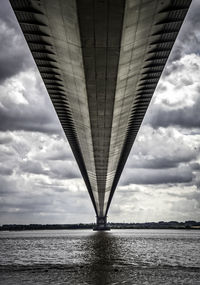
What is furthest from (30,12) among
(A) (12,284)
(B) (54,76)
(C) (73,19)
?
(A) (12,284)

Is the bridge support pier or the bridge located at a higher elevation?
the bridge support pier

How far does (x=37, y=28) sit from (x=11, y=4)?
2.31 m

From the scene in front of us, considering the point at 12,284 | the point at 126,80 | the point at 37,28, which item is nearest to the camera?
the point at 12,284

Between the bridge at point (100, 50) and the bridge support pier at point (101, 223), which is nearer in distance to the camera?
the bridge at point (100, 50)

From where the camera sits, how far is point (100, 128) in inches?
1336

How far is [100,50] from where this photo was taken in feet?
62.9

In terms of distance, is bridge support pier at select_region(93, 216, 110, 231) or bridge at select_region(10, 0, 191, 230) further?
bridge support pier at select_region(93, 216, 110, 231)

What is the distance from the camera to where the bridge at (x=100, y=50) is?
15.9 m

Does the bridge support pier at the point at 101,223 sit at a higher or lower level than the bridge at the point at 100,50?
higher

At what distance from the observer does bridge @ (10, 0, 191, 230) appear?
15883mm

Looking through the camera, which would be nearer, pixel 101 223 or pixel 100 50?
pixel 100 50

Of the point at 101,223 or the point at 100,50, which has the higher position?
the point at 101,223

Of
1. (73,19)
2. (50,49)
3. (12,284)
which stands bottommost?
(12,284)

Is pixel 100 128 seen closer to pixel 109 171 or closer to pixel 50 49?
pixel 50 49
